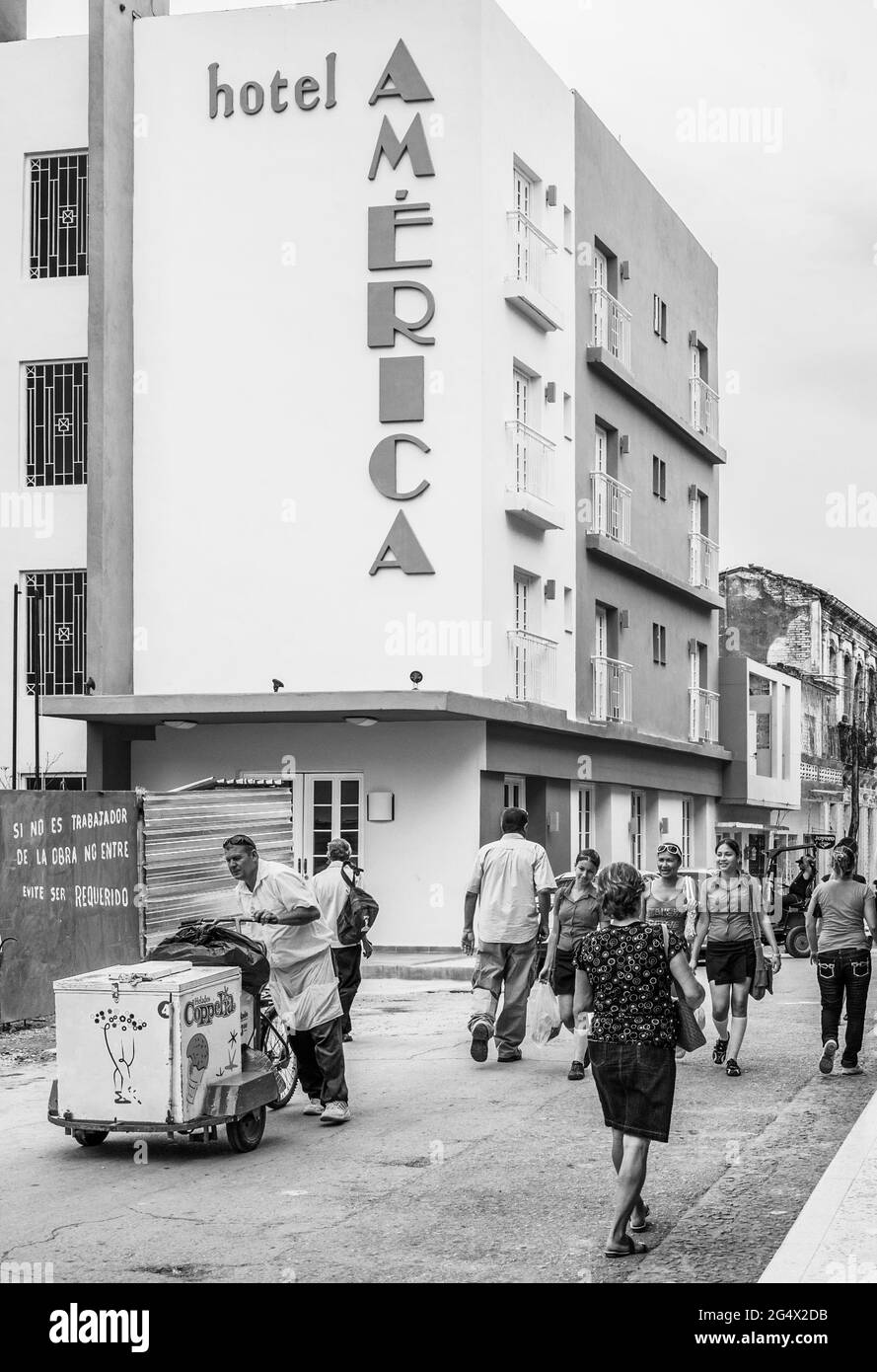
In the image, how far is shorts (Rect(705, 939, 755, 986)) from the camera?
12438 mm

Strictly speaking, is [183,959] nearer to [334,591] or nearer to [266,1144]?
[266,1144]

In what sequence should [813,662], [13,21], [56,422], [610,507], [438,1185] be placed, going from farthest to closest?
[813,662] < [610,507] < [13,21] < [56,422] < [438,1185]

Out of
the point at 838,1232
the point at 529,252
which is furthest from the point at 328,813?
the point at 838,1232

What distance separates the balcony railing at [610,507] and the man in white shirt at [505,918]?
57.9ft

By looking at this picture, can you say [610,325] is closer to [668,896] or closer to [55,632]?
[55,632]

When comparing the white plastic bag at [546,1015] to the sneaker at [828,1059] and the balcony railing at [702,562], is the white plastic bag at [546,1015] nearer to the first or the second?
the sneaker at [828,1059]

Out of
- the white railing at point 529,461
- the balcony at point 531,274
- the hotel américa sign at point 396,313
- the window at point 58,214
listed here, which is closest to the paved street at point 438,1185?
the hotel américa sign at point 396,313

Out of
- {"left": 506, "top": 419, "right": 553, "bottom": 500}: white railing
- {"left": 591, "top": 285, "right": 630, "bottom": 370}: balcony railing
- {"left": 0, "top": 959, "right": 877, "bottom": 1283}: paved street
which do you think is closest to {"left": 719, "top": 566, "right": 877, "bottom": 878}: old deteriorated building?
{"left": 591, "top": 285, "right": 630, "bottom": 370}: balcony railing

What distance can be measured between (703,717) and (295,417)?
54.8 feet

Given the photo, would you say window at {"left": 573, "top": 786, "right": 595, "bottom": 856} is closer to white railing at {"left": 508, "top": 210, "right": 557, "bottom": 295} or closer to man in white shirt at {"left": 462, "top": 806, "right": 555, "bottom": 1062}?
→ white railing at {"left": 508, "top": 210, "right": 557, "bottom": 295}

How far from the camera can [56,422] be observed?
85.8 ft

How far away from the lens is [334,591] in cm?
2461

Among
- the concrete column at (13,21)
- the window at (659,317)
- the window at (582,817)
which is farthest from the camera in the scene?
the window at (659,317)

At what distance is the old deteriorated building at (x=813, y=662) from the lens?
2138 inches
